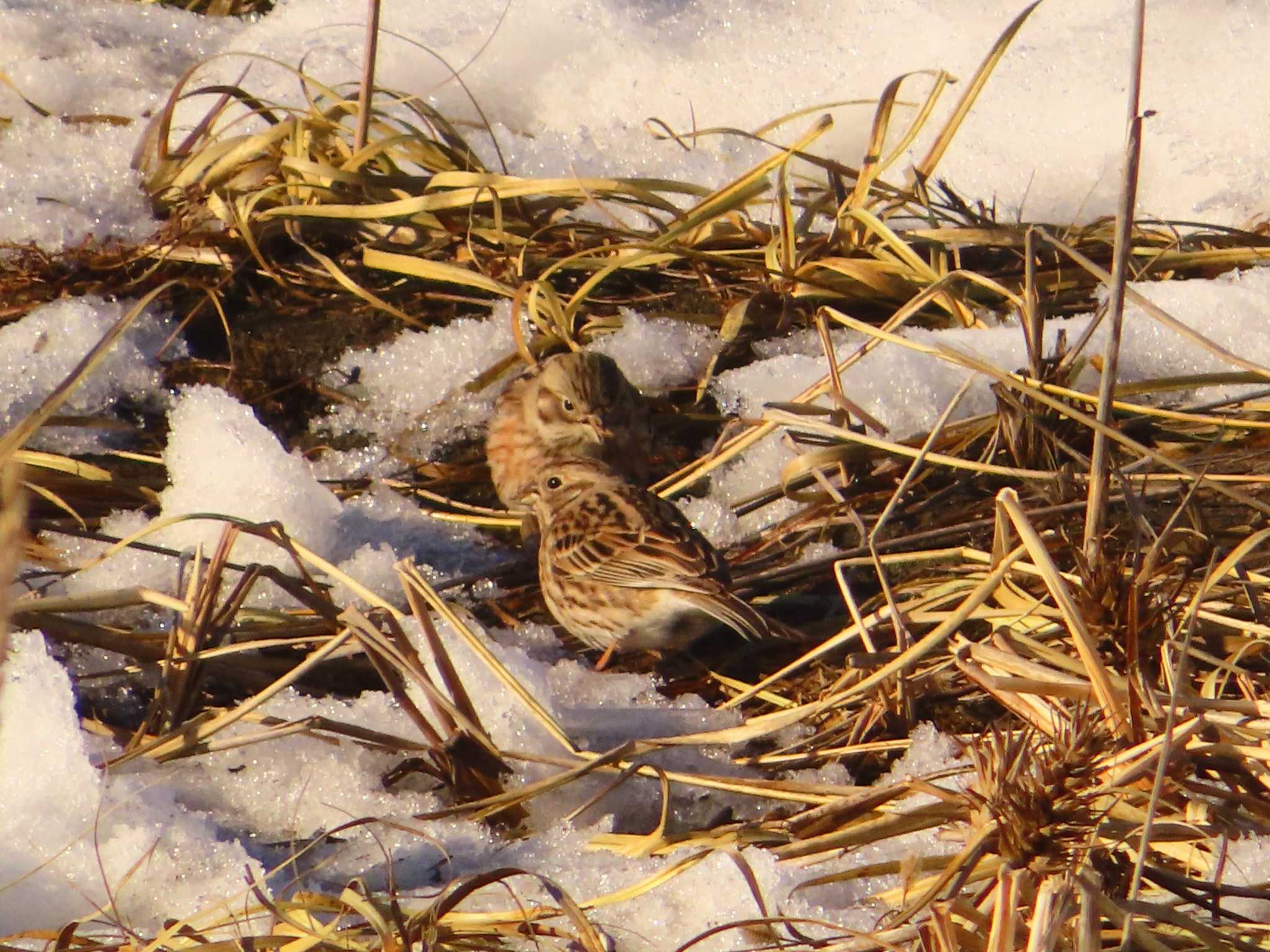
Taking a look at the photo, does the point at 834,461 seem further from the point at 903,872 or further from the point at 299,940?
the point at 299,940

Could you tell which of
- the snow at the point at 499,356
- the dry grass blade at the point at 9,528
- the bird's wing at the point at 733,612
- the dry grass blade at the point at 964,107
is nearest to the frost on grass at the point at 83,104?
the snow at the point at 499,356

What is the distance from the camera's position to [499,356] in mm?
4746

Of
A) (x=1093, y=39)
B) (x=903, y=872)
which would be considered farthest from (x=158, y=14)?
(x=903, y=872)

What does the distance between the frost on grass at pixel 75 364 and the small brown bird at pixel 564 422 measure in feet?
3.37

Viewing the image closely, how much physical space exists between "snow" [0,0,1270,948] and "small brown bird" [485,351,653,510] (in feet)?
0.45

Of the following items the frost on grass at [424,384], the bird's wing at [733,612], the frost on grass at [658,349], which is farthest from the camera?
the frost on grass at [658,349]

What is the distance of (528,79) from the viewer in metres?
5.66

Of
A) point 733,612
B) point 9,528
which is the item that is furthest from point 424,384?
point 9,528

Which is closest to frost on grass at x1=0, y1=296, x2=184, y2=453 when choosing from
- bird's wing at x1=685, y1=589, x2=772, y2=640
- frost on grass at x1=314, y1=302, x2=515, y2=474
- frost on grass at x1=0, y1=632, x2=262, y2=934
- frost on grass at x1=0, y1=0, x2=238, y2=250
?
frost on grass at x1=0, y1=0, x2=238, y2=250

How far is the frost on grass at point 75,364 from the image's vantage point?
4.11 m

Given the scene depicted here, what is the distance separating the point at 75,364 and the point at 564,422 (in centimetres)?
149

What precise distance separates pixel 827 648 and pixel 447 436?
5.63 feet

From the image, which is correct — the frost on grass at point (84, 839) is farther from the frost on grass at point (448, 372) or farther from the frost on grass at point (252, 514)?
the frost on grass at point (448, 372)

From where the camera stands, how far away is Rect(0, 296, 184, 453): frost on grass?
411cm
